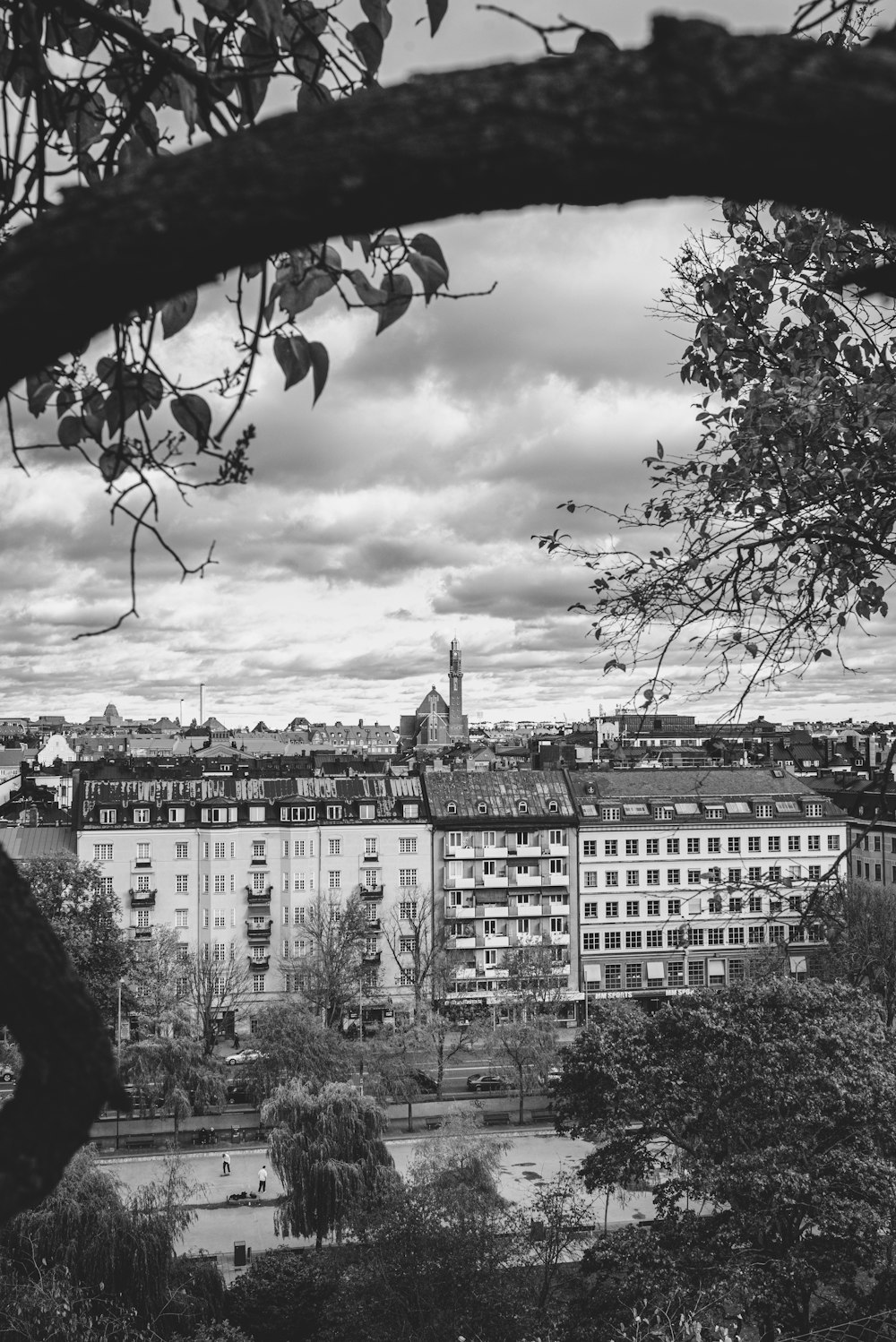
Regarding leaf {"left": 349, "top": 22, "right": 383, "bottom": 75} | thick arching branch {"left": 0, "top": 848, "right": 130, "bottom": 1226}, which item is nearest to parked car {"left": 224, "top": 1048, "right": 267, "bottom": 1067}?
leaf {"left": 349, "top": 22, "right": 383, "bottom": 75}

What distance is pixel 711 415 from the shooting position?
6.67 m

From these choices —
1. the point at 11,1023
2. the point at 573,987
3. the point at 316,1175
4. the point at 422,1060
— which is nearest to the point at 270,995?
the point at 422,1060

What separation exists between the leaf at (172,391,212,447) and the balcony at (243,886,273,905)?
4678 centimetres

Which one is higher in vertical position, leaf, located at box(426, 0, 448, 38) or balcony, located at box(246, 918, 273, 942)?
leaf, located at box(426, 0, 448, 38)

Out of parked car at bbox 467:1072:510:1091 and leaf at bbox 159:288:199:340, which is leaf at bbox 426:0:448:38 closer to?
leaf at bbox 159:288:199:340

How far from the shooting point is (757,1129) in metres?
17.1

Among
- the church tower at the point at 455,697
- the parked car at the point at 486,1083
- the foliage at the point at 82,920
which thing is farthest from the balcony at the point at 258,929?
the church tower at the point at 455,697

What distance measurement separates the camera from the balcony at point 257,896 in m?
48.3

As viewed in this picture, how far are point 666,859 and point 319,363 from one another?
166 ft

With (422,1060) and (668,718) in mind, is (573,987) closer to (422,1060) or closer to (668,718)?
(422,1060)

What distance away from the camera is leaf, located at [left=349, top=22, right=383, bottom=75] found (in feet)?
12.0

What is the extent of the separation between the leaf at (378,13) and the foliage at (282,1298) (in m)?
19.7

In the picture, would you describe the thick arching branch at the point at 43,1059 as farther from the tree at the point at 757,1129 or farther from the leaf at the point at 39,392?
the tree at the point at 757,1129

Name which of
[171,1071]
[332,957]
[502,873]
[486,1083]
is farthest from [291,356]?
[502,873]
